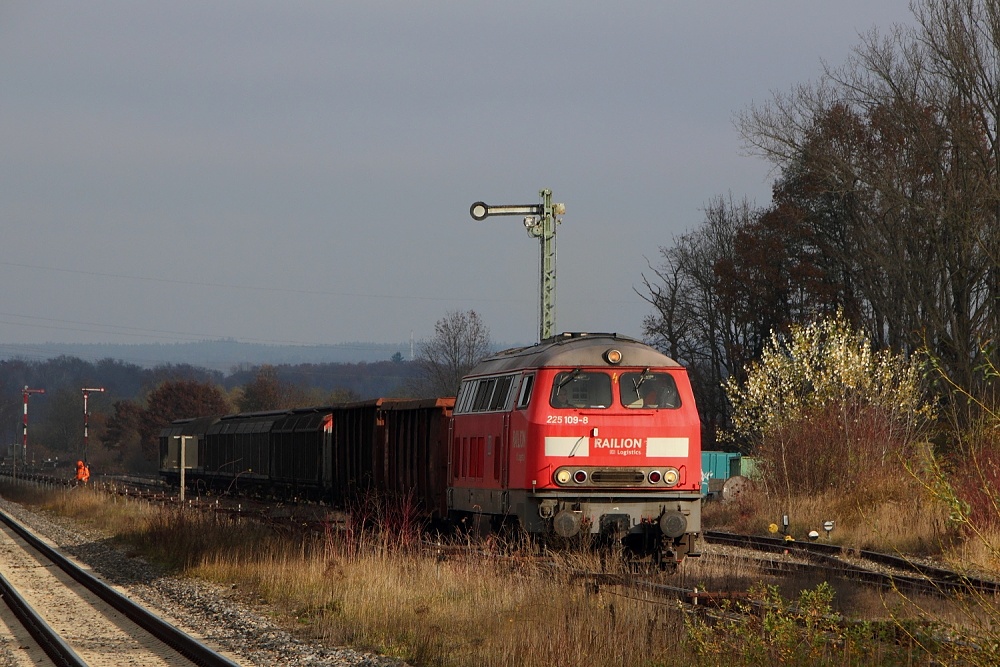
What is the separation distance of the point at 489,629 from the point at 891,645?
4071 millimetres

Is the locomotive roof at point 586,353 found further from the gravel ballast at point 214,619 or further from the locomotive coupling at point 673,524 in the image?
the gravel ballast at point 214,619

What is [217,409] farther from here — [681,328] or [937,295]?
[937,295]

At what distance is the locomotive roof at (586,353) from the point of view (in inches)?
599

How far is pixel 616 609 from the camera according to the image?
10945 millimetres

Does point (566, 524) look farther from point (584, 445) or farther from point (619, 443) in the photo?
point (619, 443)

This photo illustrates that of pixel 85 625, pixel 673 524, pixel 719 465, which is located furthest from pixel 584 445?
pixel 719 465

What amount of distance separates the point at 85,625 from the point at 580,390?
640 centimetres

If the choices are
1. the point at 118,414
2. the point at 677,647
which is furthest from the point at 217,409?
the point at 677,647

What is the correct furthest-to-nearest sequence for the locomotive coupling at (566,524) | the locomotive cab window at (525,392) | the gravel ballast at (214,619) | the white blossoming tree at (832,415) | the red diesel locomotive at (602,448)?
1. the white blossoming tree at (832,415)
2. the locomotive cab window at (525,392)
3. the red diesel locomotive at (602,448)
4. the locomotive coupling at (566,524)
5. the gravel ballast at (214,619)

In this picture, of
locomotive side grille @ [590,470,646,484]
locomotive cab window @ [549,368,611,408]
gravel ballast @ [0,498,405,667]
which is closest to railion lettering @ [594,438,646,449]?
locomotive side grille @ [590,470,646,484]

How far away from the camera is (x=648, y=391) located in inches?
605

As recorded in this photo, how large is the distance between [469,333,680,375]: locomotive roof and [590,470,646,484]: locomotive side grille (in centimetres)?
138

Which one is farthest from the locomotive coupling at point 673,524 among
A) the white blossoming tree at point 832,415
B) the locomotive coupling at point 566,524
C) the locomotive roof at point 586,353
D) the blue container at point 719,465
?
the blue container at point 719,465

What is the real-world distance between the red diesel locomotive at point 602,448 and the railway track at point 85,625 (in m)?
4.63
